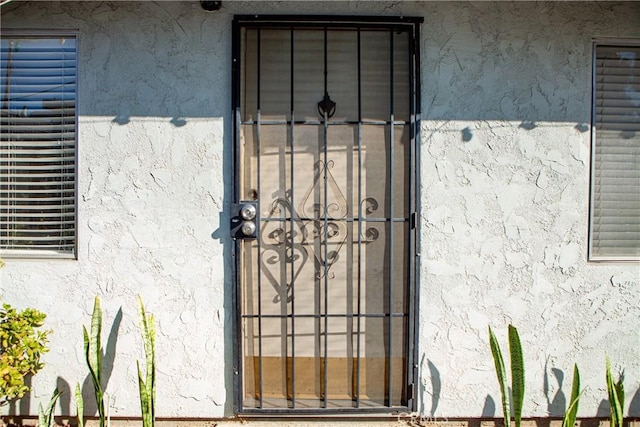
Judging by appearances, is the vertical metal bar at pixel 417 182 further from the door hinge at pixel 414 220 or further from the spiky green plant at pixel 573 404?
the spiky green plant at pixel 573 404

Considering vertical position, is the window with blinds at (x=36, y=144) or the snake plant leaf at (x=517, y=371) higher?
the window with blinds at (x=36, y=144)

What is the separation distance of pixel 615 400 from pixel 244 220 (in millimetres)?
2681

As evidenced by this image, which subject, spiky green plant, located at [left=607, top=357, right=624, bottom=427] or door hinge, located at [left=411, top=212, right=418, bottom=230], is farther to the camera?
door hinge, located at [left=411, top=212, right=418, bottom=230]

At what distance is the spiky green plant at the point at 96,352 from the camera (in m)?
3.24

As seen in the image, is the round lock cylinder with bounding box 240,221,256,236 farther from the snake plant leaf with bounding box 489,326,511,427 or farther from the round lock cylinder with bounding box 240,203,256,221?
the snake plant leaf with bounding box 489,326,511,427

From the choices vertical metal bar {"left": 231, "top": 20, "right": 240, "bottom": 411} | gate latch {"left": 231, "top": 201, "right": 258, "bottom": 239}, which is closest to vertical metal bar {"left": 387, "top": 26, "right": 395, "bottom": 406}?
gate latch {"left": 231, "top": 201, "right": 258, "bottom": 239}

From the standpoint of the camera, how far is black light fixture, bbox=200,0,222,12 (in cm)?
341

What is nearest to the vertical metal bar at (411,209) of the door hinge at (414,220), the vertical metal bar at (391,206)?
the door hinge at (414,220)

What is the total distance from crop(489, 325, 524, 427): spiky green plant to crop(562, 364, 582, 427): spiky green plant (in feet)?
0.95

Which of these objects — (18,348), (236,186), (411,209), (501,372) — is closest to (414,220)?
(411,209)

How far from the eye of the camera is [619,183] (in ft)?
11.9

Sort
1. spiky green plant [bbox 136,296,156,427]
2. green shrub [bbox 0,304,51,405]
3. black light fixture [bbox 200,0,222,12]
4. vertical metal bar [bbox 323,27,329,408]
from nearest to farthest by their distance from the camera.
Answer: green shrub [bbox 0,304,51,405], spiky green plant [bbox 136,296,156,427], black light fixture [bbox 200,0,222,12], vertical metal bar [bbox 323,27,329,408]

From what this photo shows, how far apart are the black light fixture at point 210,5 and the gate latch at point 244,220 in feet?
→ 4.40

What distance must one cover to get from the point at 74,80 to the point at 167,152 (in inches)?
34.3
